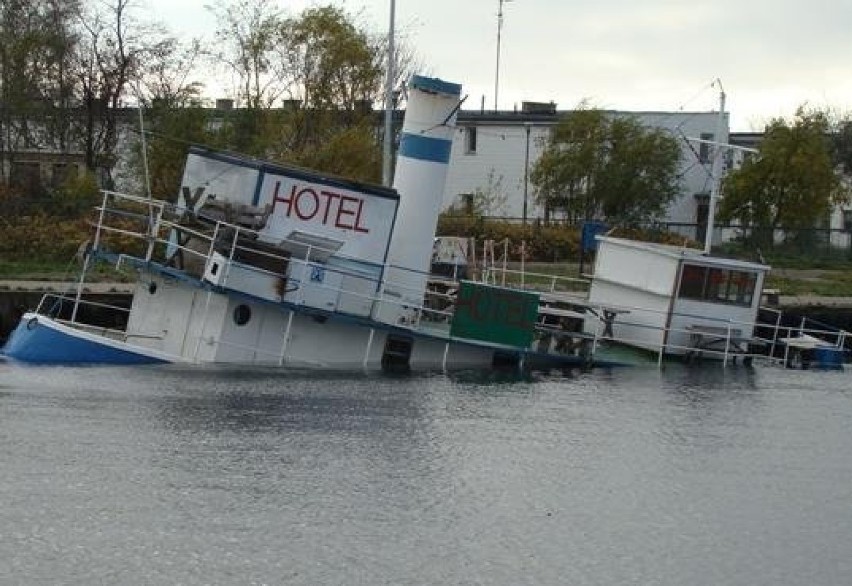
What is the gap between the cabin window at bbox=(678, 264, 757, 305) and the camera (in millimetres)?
33719

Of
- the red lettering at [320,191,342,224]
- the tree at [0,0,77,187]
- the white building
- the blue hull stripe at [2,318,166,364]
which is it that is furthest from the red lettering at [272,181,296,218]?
the white building

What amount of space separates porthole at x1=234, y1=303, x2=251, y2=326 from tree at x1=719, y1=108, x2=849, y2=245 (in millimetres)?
37708

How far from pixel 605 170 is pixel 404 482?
45.0 metres

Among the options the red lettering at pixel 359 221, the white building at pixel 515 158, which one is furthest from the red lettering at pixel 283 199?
the white building at pixel 515 158

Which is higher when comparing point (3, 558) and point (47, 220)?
point (47, 220)

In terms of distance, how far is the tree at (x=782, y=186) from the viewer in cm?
6369

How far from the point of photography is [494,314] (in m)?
31.5

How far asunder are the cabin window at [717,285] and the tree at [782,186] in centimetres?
2977

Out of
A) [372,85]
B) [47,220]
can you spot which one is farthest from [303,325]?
[372,85]

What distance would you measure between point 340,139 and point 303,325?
23244mm

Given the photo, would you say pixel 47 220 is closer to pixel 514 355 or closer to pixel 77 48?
pixel 77 48

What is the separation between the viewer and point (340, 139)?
52469mm

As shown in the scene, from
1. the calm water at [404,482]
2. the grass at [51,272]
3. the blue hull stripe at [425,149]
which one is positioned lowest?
the calm water at [404,482]

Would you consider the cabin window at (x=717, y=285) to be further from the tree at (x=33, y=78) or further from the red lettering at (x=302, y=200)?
the tree at (x=33, y=78)
